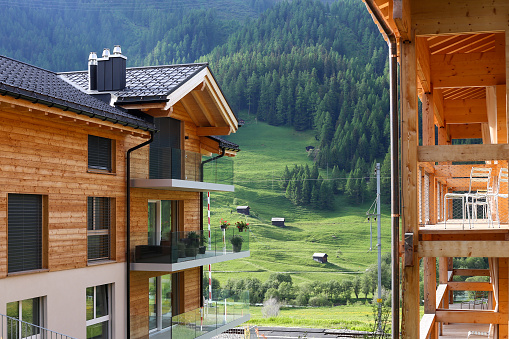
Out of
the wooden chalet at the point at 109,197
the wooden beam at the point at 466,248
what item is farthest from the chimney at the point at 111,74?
the wooden beam at the point at 466,248

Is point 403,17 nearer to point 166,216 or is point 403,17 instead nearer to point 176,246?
point 176,246

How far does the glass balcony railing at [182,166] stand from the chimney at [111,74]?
2.12 metres

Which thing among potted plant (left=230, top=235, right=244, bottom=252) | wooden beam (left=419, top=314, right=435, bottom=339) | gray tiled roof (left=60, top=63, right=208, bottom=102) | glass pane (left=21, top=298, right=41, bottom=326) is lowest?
wooden beam (left=419, top=314, right=435, bottom=339)

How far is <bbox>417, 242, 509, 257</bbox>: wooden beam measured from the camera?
8.95 m

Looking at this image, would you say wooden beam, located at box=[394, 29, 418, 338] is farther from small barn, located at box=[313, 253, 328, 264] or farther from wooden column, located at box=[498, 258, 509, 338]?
small barn, located at box=[313, 253, 328, 264]

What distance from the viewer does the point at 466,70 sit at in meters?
12.9

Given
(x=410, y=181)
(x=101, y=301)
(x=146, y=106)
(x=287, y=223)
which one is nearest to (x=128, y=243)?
(x=101, y=301)

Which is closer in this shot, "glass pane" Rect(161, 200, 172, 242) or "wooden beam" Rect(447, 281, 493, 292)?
"wooden beam" Rect(447, 281, 493, 292)

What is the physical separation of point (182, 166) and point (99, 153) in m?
2.90

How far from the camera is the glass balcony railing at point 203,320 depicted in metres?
16.6

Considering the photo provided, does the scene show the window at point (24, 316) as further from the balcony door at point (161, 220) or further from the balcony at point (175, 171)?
the balcony at point (175, 171)

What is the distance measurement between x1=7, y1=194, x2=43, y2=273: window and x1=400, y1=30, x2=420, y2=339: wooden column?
7723 mm

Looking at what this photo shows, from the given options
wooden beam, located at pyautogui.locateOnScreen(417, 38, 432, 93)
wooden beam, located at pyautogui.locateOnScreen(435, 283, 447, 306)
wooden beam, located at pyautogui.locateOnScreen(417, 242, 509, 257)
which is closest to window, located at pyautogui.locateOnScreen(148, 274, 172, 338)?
wooden beam, located at pyautogui.locateOnScreen(435, 283, 447, 306)

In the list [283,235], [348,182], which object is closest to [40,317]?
[283,235]
